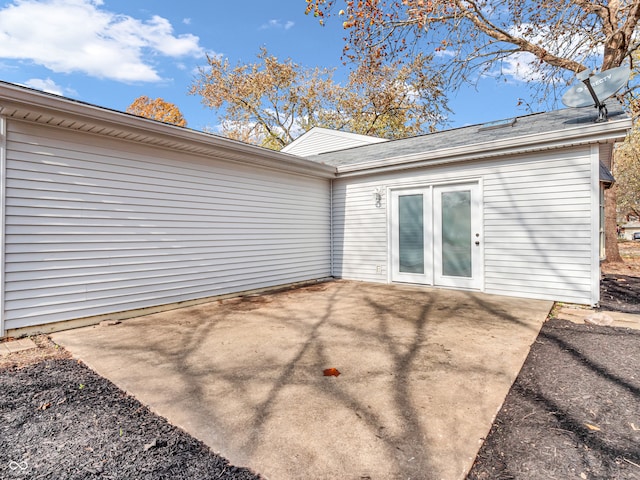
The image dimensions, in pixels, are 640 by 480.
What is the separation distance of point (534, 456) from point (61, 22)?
1241cm

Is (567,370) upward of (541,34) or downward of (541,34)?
downward

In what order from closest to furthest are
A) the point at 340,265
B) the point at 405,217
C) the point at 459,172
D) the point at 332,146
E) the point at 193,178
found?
the point at 193,178, the point at 459,172, the point at 405,217, the point at 340,265, the point at 332,146

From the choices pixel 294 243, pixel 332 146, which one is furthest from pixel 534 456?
pixel 332 146

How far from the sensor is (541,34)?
8.73m

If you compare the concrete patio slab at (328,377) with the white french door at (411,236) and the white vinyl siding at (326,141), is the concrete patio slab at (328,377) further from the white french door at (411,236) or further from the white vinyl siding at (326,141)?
the white vinyl siding at (326,141)

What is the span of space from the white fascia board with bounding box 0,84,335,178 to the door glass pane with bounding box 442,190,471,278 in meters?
2.92

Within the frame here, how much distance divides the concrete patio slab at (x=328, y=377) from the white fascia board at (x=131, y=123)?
2.41 m

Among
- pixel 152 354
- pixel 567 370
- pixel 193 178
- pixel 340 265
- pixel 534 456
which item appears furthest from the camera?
pixel 340 265

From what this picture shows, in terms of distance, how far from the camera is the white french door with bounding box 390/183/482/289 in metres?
6.03

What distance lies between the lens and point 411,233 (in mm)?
6734

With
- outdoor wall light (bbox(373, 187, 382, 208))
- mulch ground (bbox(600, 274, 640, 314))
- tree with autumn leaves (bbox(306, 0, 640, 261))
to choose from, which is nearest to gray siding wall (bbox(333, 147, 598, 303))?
mulch ground (bbox(600, 274, 640, 314))

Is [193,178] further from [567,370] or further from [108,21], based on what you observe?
[108,21]

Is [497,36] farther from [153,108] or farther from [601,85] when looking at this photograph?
[153,108]

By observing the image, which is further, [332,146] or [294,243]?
[332,146]
